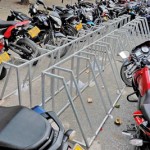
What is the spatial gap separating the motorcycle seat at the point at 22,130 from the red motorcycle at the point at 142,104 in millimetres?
896

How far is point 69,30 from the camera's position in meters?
5.75

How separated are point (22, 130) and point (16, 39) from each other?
3.11 metres

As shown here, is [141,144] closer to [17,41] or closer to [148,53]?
[148,53]

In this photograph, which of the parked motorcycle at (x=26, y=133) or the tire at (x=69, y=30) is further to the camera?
the tire at (x=69, y=30)

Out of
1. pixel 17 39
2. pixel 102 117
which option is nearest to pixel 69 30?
pixel 17 39

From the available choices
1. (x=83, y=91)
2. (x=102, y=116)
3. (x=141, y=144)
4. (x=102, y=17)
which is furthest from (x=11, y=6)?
(x=141, y=144)

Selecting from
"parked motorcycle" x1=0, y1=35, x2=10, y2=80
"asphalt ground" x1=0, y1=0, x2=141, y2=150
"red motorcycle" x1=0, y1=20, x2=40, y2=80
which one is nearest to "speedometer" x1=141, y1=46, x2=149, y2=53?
"asphalt ground" x1=0, y1=0, x2=141, y2=150

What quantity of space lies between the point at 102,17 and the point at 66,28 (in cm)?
265

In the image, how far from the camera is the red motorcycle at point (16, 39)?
12.9ft

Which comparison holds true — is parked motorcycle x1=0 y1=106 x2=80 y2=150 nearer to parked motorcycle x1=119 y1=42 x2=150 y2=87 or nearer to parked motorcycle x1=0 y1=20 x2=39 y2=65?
parked motorcycle x1=119 y1=42 x2=150 y2=87

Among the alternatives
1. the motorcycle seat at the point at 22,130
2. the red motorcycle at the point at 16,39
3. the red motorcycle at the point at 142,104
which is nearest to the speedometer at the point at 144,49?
the red motorcycle at the point at 142,104

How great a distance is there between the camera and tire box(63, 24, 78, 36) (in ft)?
18.6

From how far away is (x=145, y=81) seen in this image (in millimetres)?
2520

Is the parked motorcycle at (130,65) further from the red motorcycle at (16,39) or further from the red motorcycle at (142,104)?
the red motorcycle at (16,39)
